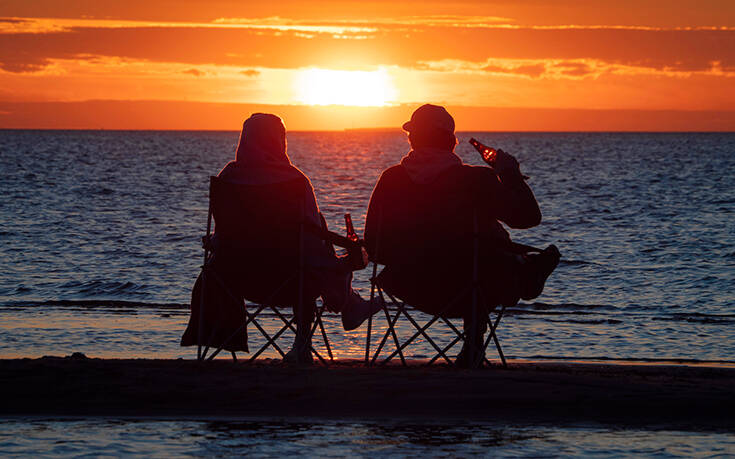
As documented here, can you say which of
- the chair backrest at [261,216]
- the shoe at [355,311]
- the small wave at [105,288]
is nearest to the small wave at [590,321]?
the shoe at [355,311]

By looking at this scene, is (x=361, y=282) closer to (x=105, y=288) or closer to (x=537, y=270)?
(x=105, y=288)

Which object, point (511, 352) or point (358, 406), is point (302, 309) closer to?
point (358, 406)

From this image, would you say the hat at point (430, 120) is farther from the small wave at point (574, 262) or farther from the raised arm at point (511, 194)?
the small wave at point (574, 262)

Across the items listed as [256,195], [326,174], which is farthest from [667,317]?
[326,174]

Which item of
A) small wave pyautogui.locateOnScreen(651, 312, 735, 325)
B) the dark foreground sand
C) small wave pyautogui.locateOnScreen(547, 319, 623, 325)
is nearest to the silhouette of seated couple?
the dark foreground sand

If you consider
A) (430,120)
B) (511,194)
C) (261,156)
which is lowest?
(511,194)

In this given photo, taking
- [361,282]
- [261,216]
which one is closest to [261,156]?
[261,216]

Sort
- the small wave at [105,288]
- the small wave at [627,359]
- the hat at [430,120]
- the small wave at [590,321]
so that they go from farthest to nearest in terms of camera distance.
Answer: the small wave at [105,288] < the small wave at [590,321] < the small wave at [627,359] < the hat at [430,120]

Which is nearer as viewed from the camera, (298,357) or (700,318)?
(298,357)

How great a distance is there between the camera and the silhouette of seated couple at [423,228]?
6535mm

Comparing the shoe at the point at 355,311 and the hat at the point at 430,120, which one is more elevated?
the hat at the point at 430,120

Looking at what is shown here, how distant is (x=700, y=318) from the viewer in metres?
11.4

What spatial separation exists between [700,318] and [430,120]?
237 inches

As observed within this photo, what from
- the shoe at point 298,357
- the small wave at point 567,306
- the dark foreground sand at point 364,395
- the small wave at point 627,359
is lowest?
the small wave at point 567,306
